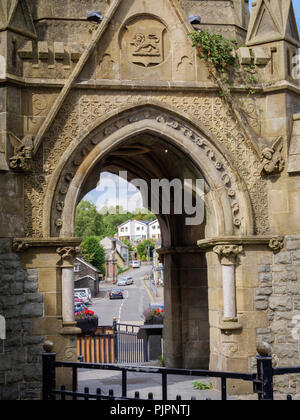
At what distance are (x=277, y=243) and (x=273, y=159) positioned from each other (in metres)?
1.47

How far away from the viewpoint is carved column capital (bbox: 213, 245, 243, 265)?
1071 cm

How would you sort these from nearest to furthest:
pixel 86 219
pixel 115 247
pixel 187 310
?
1. pixel 187 310
2. pixel 86 219
3. pixel 115 247

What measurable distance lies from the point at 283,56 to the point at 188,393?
612cm

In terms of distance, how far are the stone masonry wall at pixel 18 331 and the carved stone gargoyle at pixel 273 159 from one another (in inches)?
173

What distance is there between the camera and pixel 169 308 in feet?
46.7

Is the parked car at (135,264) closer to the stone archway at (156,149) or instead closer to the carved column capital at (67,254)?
the stone archway at (156,149)

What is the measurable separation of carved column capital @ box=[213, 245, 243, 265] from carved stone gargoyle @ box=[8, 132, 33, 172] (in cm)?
350

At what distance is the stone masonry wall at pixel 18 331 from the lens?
978cm

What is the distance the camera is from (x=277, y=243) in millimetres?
10906

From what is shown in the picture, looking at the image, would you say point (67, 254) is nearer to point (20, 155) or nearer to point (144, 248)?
point (20, 155)

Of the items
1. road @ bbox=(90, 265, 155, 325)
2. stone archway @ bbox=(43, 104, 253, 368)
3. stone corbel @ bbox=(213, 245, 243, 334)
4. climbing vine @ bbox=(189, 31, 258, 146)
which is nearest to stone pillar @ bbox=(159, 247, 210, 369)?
stone archway @ bbox=(43, 104, 253, 368)

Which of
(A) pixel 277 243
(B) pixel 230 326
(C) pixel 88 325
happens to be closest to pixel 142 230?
(C) pixel 88 325

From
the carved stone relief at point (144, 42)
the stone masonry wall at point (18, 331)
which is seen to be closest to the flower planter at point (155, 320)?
the stone masonry wall at point (18, 331)

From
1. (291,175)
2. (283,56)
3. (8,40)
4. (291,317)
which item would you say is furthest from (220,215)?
(8,40)
